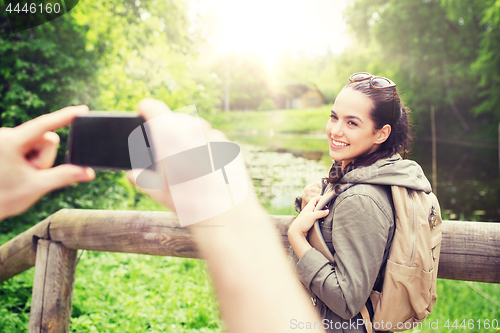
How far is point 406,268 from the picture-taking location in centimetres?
99

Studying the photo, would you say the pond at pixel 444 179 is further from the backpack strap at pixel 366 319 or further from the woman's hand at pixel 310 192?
the backpack strap at pixel 366 319

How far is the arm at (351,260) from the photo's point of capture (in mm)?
967

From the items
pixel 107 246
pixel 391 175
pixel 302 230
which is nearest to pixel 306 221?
pixel 302 230

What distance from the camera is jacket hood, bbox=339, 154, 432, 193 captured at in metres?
1.04

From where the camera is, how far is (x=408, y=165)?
3.62 feet

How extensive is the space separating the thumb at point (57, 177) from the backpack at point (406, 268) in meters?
0.79

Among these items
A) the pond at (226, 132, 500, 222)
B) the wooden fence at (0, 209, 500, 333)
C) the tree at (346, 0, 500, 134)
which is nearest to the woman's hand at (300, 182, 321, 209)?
the wooden fence at (0, 209, 500, 333)

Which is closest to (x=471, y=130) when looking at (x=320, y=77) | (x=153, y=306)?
(x=153, y=306)

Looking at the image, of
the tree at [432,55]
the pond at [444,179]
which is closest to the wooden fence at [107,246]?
the pond at [444,179]

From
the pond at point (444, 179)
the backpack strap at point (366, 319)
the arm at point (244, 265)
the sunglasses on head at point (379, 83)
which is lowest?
the pond at point (444, 179)

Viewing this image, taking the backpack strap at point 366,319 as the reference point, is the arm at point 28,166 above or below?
above

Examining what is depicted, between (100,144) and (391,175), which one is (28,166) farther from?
(391,175)

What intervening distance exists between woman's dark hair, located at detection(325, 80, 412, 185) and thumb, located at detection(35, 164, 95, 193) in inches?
34.7

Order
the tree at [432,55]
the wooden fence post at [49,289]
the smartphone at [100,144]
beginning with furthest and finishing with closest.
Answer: the tree at [432,55] < the wooden fence post at [49,289] < the smartphone at [100,144]
